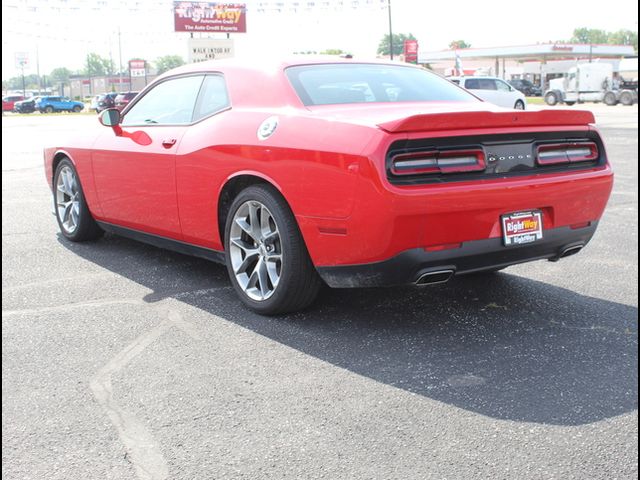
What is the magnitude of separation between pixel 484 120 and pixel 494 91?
2446 cm

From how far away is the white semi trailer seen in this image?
147 ft

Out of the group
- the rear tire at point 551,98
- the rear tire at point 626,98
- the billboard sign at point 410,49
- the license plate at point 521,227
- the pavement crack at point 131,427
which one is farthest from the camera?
the billboard sign at point 410,49

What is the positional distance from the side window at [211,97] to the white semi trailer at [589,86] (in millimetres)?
43024

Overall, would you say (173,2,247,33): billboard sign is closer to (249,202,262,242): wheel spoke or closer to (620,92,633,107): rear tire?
(620,92,633,107): rear tire

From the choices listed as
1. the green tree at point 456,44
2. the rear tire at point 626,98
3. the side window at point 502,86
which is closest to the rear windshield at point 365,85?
the side window at point 502,86

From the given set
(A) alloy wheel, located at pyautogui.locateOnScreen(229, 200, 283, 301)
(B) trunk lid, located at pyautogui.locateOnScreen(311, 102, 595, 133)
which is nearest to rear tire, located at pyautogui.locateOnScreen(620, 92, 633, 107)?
(B) trunk lid, located at pyautogui.locateOnScreen(311, 102, 595, 133)

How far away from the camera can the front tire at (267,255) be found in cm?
405

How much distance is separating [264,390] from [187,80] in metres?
2.71

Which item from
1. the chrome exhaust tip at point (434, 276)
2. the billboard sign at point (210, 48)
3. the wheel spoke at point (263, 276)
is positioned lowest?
the wheel spoke at point (263, 276)

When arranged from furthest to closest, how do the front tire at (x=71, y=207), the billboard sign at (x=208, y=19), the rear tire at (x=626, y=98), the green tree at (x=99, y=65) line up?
the green tree at (x=99, y=65)
the billboard sign at (x=208, y=19)
the rear tire at (x=626, y=98)
the front tire at (x=71, y=207)

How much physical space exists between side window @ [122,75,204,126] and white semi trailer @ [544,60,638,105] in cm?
4259

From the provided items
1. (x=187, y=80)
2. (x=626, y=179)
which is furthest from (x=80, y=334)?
(x=626, y=179)

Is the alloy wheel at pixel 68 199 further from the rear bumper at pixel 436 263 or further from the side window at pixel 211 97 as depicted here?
the rear bumper at pixel 436 263

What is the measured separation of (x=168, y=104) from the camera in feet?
17.4
